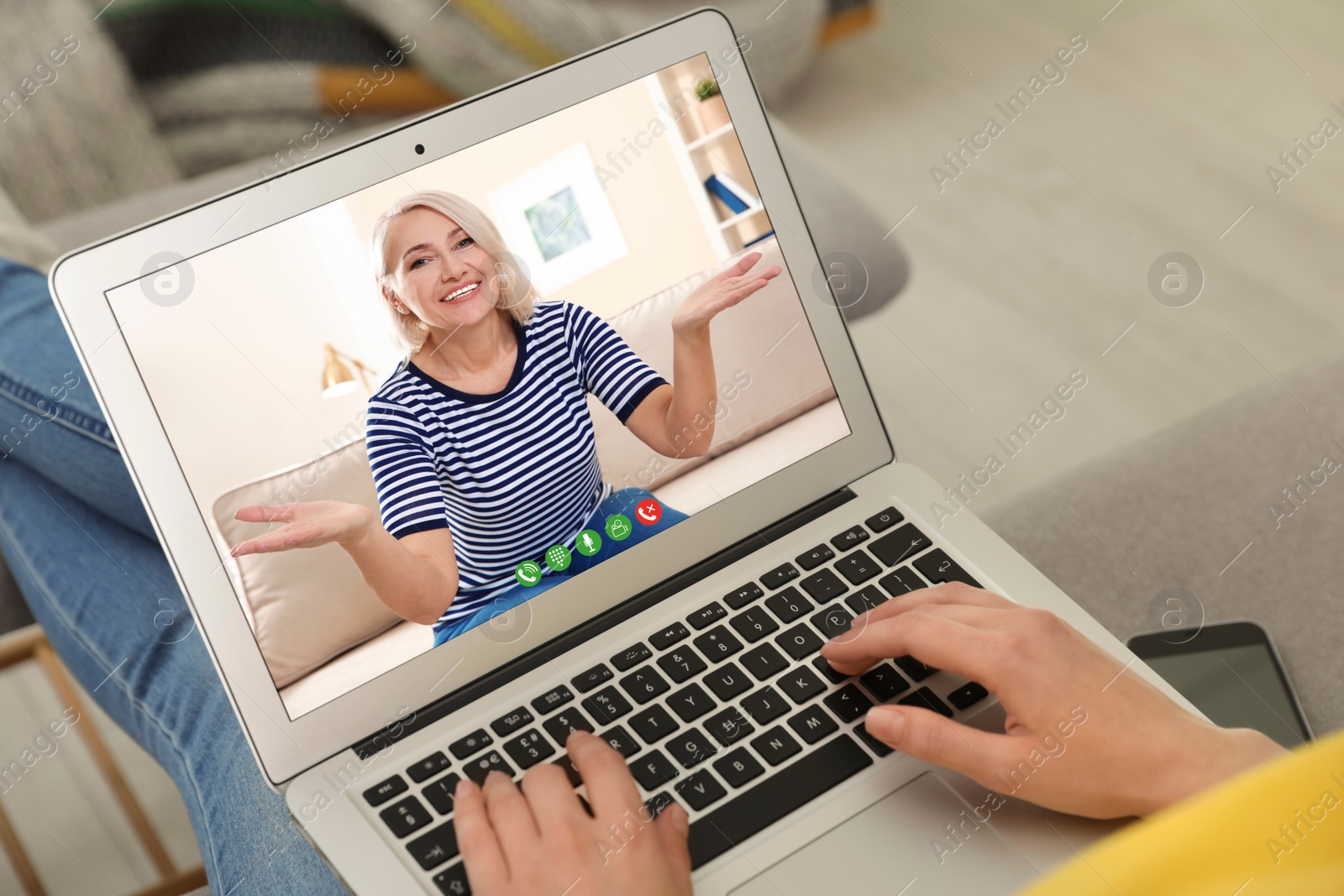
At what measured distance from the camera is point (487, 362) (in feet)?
1.99

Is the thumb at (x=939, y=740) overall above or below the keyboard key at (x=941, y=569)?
below

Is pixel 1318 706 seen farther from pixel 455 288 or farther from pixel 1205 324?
pixel 1205 324

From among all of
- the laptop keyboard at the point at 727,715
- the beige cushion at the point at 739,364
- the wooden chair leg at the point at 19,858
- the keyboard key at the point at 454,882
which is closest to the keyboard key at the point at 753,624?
the laptop keyboard at the point at 727,715

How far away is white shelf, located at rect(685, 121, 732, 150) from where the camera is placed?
2.04ft

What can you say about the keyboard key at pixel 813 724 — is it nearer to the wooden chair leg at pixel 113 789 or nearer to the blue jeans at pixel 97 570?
the blue jeans at pixel 97 570

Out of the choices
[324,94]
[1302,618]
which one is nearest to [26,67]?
[324,94]

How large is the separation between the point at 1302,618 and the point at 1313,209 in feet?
3.80

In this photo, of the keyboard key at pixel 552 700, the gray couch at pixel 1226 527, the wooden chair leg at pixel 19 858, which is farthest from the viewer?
the wooden chair leg at pixel 19 858

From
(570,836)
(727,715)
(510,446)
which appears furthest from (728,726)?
(510,446)

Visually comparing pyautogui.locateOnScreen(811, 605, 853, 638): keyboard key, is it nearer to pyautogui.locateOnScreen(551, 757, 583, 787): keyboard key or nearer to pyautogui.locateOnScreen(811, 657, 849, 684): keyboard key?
pyautogui.locateOnScreen(811, 657, 849, 684): keyboard key

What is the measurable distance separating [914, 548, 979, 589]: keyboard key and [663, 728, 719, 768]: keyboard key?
0.58 ft

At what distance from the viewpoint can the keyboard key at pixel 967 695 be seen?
540 mm

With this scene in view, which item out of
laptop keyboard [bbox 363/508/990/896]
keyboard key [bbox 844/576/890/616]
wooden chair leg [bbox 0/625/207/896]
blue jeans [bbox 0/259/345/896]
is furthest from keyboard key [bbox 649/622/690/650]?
wooden chair leg [bbox 0/625/207/896]

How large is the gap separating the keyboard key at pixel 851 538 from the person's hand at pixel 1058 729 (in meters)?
0.11
